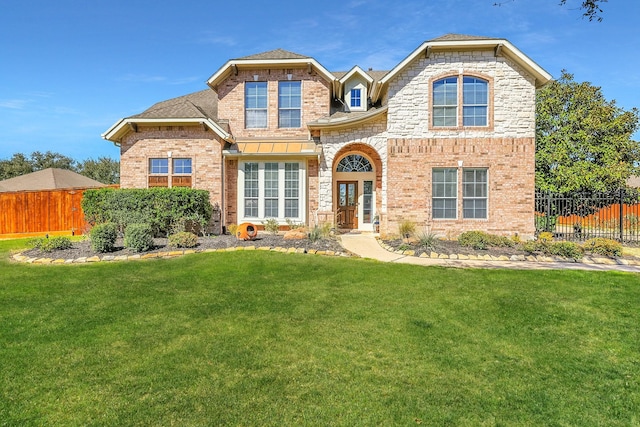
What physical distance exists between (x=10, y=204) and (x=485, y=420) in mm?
23690

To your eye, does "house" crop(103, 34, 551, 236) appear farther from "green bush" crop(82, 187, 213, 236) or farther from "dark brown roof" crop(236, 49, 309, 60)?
"green bush" crop(82, 187, 213, 236)

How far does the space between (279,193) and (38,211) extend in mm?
13262

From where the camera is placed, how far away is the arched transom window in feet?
58.3

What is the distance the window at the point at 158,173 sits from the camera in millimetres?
16562

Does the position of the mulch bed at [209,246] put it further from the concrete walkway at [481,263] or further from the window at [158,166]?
the window at [158,166]

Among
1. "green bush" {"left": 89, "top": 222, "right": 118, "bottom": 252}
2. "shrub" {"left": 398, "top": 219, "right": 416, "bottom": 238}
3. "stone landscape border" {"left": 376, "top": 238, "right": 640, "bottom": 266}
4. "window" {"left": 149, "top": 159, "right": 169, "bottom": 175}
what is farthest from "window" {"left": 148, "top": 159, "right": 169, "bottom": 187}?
"stone landscape border" {"left": 376, "top": 238, "right": 640, "bottom": 266}

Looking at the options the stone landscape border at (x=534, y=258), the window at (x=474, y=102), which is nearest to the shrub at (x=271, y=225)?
the stone landscape border at (x=534, y=258)

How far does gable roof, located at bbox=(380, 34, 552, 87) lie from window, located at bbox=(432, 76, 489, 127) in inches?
50.2

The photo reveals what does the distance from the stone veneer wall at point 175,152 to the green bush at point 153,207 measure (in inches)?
84.6

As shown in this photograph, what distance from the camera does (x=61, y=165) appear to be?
49.8 metres

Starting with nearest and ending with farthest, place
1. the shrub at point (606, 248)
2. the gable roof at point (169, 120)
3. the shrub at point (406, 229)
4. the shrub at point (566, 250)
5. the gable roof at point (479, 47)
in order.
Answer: the shrub at point (566, 250) < the shrub at point (606, 248) < the gable roof at point (479, 47) < the shrub at point (406, 229) < the gable roof at point (169, 120)

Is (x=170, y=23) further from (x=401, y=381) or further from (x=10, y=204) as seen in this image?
(x=401, y=381)

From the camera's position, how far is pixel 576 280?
27.2 ft

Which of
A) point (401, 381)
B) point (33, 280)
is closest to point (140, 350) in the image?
point (401, 381)
